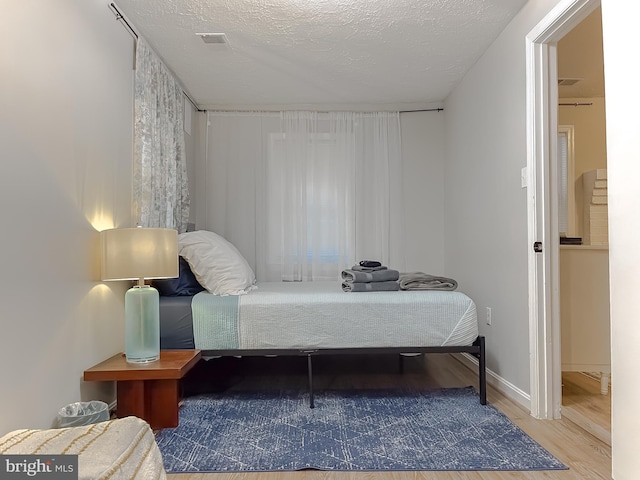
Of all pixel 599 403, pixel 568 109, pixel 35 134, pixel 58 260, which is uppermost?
pixel 568 109

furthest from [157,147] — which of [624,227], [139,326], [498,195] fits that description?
[624,227]

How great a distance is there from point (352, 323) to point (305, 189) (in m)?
2.13

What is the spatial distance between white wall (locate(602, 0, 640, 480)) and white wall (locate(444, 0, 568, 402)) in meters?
0.85

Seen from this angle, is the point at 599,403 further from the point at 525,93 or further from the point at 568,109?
the point at 568,109

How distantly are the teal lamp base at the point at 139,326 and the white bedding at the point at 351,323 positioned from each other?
Result: 540mm

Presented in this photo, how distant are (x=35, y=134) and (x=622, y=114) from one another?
7.73ft

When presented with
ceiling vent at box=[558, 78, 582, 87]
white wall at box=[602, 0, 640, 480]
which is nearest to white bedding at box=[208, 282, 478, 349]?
white wall at box=[602, 0, 640, 480]

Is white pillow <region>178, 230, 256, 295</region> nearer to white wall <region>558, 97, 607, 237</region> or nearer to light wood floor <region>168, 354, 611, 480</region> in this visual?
light wood floor <region>168, 354, 611, 480</region>

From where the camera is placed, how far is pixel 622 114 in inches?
71.3

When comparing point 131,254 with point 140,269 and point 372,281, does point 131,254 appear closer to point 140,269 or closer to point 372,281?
point 140,269

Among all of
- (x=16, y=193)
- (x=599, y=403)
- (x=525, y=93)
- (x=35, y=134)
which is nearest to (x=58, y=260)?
(x=16, y=193)

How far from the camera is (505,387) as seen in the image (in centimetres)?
307

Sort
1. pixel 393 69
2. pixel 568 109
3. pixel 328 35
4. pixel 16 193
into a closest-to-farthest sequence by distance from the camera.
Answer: pixel 16 193
pixel 328 35
pixel 393 69
pixel 568 109

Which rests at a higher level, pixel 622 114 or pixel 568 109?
pixel 568 109
